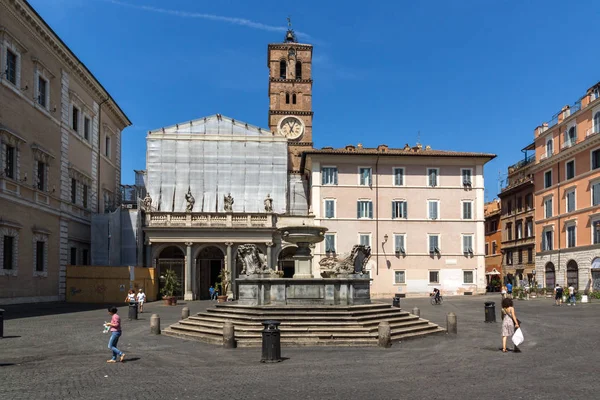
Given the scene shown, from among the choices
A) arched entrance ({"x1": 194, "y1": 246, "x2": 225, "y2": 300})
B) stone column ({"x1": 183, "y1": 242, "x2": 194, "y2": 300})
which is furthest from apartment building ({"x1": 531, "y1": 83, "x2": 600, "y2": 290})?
stone column ({"x1": 183, "y1": 242, "x2": 194, "y2": 300})

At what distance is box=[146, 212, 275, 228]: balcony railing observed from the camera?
46.8m

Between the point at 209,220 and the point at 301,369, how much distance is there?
113 ft

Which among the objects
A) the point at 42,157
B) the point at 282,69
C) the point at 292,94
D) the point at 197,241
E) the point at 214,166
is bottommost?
the point at 197,241

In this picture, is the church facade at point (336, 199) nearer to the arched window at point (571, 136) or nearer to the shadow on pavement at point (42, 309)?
the arched window at point (571, 136)

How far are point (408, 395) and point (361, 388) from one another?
39.0 inches

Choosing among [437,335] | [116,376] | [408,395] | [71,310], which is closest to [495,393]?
[408,395]

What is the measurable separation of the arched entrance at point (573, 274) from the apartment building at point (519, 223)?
30.1ft

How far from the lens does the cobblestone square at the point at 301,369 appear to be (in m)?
11.3

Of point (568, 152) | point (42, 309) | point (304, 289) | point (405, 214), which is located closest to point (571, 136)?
point (568, 152)

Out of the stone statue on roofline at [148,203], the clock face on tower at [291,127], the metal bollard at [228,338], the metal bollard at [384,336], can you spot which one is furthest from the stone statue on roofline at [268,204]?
the metal bollard at [384,336]

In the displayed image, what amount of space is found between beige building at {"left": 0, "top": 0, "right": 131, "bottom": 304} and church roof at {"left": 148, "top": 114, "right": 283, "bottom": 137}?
8.38 m

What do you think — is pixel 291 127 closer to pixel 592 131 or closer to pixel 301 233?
pixel 592 131

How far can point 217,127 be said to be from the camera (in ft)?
177

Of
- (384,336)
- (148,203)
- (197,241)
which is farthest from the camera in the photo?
(148,203)
